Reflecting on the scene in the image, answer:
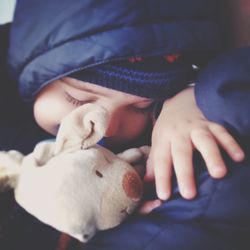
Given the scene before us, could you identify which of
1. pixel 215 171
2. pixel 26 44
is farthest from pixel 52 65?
pixel 215 171

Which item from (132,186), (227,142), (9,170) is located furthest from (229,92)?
(9,170)

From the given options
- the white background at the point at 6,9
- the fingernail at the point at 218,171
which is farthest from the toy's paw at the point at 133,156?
the white background at the point at 6,9

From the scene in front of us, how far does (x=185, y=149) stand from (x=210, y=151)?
0.11ft

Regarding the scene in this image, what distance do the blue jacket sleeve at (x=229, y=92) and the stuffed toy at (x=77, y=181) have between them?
0.14 metres

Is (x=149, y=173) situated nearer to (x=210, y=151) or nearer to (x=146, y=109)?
(x=210, y=151)

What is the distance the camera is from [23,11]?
25.8 inches

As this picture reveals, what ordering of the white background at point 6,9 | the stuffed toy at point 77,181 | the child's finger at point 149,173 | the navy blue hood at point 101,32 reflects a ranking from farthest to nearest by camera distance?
the white background at point 6,9 → the navy blue hood at point 101,32 → the child's finger at point 149,173 → the stuffed toy at point 77,181

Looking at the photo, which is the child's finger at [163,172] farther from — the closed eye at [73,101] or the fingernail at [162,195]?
the closed eye at [73,101]

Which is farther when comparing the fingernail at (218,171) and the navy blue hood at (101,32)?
the navy blue hood at (101,32)

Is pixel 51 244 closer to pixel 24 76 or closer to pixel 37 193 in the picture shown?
pixel 37 193

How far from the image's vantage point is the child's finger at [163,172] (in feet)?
1.42

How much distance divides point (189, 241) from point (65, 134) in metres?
0.17

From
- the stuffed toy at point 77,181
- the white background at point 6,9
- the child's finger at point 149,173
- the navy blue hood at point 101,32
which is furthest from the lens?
the white background at point 6,9

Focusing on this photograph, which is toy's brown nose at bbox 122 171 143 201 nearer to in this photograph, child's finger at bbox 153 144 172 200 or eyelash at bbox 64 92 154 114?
child's finger at bbox 153 144 172 200
